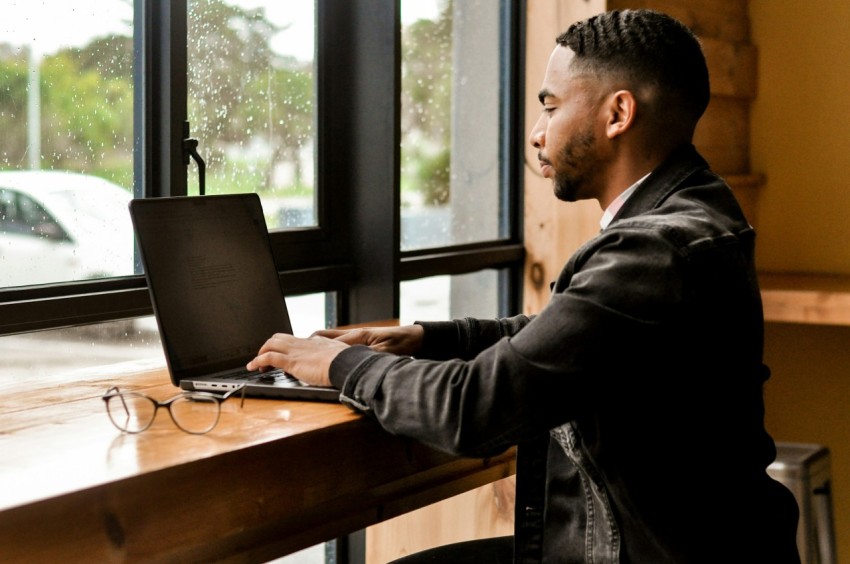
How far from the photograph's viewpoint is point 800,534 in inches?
104

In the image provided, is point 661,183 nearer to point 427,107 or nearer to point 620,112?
point 620,112

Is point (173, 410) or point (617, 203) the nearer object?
point (173, 410)

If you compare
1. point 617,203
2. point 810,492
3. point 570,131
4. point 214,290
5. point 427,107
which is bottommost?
point 810,492

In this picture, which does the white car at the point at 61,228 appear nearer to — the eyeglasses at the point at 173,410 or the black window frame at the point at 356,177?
the black window frame at the point at 356,177

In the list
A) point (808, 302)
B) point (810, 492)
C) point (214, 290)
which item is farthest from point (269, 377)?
point (808, 302)

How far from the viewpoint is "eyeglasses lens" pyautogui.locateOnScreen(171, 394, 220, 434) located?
1.32m

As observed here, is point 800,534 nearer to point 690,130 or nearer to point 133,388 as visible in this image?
point 690,130

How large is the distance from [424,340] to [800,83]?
2.13 meters

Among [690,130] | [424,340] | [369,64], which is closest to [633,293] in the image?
[690,130]

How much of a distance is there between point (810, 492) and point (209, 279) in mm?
1663

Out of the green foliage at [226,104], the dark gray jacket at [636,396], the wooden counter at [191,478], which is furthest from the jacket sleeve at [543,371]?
the green foliage at [226,104]

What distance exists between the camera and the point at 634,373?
A: 130cm

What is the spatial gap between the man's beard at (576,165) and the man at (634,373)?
0.02m

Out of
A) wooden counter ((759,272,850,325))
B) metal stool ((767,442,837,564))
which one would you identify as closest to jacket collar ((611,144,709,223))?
metal stool ((767,442,837,564))
